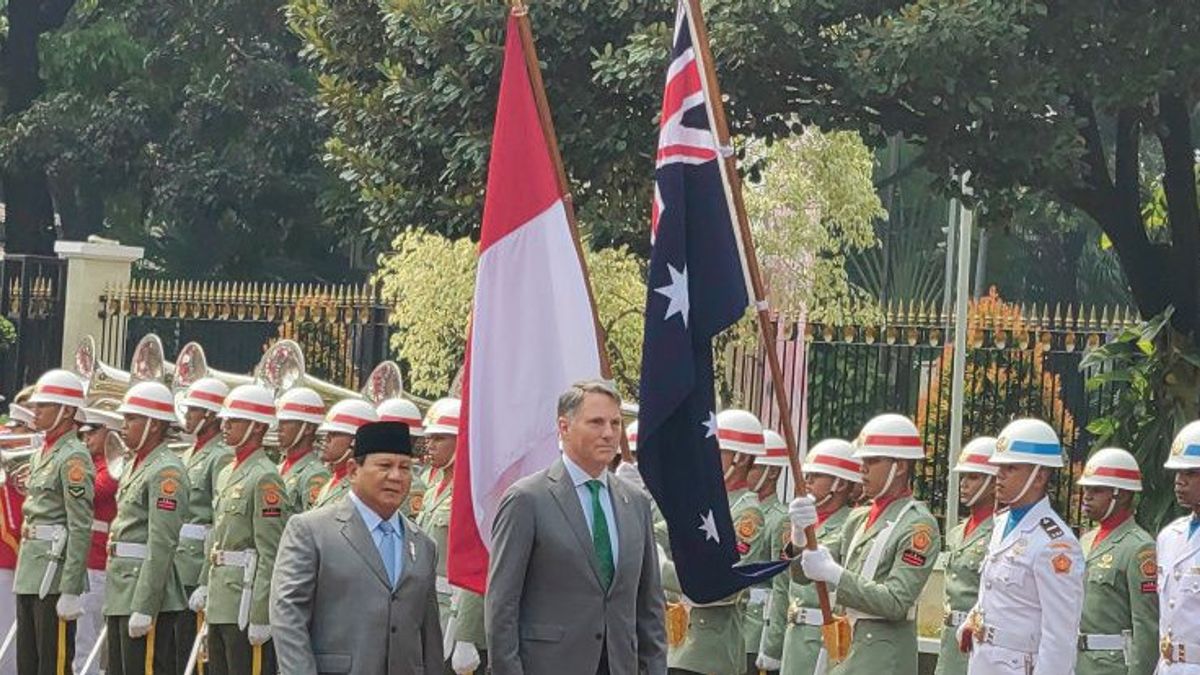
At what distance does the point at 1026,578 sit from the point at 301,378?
6541 millimetres

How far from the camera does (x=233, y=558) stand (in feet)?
45.1

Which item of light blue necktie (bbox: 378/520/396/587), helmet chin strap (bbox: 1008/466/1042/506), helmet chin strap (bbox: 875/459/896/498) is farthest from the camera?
helmet chin strap (bbox: 875/459/896/498)

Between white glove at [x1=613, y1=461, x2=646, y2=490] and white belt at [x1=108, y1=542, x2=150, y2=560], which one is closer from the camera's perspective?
white glove at [x1=613, y1=461, x2=646, y2=490]

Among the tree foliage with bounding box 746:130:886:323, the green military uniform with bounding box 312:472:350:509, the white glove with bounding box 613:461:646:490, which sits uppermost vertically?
the tree foliage with bounding box 746:130:886:323

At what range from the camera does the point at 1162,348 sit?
51.9ft

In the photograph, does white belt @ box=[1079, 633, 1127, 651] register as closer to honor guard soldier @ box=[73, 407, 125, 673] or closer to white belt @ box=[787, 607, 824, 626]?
white belt @ box=[787, 607, 824, 626]

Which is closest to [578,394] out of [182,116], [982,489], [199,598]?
[982,489]

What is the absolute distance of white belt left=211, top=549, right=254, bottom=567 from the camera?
1375 centimetres


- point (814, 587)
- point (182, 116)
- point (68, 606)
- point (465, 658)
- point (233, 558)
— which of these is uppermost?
point (182, 116)

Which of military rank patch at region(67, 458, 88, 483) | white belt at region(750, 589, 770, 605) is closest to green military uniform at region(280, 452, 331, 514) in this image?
military rank patch at region(67, 458, 88, 483)

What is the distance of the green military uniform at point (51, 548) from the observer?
14.8m

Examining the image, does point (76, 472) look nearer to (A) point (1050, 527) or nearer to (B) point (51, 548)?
(B) point (51, 548)

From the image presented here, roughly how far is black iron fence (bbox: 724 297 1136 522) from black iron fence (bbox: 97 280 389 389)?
4.14 metres

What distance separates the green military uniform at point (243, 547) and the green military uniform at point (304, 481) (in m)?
0.16
